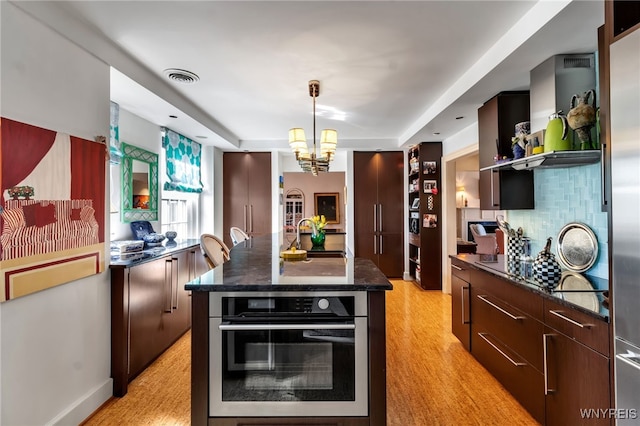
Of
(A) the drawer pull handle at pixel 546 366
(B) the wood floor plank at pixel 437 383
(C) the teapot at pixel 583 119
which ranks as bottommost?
(B) the wood floor plank at pixel 437 383

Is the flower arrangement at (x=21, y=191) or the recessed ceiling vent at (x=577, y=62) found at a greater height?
the recessed ceiling vent at (x=577, y=62)

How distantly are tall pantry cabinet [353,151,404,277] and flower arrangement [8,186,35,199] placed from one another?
16.2 feet

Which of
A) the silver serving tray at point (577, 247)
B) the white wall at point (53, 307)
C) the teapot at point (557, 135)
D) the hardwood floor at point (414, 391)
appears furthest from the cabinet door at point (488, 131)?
the white wall at point (53, 307)

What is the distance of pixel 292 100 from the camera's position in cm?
375

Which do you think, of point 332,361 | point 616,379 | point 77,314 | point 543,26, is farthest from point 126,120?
point 616,379

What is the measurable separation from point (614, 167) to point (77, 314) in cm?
293

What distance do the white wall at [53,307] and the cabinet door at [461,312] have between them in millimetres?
2854

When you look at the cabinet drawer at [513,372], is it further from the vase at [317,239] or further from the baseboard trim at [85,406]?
the baseboard trim at [85,406]

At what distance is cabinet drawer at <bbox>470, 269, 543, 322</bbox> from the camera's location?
195 centimetres

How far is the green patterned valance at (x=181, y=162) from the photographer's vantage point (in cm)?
444

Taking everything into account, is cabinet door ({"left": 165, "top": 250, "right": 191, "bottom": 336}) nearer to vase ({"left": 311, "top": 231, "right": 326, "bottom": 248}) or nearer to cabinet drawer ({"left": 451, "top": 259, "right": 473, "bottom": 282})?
vase ({"left": 311, "top": 231, "right": 326, "bottom": 248})

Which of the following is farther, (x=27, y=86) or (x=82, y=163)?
(x=82, y=163)

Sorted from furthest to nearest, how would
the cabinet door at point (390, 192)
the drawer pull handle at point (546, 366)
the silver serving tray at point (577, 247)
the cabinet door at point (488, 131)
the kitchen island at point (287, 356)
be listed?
the cabinet door at point (390, 192) < the cabinet door at point (488, 131) < the silver serving tray at point (577, 247) < the drawer pull handle at point (546, 366) < the kitchen island at point (287, 356)

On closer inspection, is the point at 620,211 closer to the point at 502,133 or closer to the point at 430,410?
the point at 430,410
